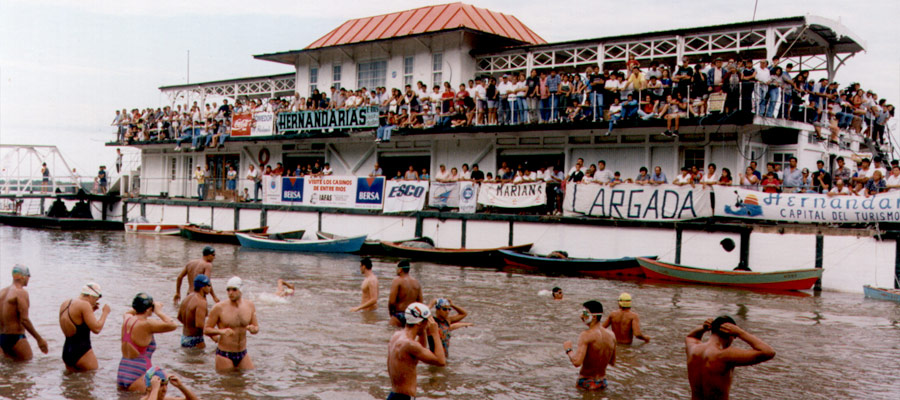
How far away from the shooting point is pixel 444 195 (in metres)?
26.9

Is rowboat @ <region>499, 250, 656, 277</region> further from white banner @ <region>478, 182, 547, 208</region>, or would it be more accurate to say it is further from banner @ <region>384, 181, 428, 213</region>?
banner @ <region>384, 181, 428, 213</region>

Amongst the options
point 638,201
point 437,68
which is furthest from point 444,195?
point 638,201

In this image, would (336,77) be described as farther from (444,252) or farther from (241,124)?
(444,252)

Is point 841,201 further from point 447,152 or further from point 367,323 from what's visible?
point 447,152

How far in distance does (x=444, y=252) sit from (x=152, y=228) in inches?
718

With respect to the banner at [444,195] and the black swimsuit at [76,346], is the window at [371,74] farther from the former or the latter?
the black swimsuit at [76,346]

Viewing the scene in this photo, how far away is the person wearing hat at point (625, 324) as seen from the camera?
1192 cm

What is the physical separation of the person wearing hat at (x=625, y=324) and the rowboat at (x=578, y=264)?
30.8ft

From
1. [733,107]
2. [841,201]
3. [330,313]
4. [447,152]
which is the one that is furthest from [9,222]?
[841,201]

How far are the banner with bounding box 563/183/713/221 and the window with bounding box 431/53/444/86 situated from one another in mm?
9657

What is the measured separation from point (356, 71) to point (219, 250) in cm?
1062

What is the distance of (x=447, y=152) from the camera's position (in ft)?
99.6

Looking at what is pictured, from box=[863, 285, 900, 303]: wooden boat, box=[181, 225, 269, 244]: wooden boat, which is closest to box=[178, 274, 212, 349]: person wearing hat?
box=[863, 285, 900, 303]: wooden boat

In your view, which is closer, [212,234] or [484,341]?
[484,341]
